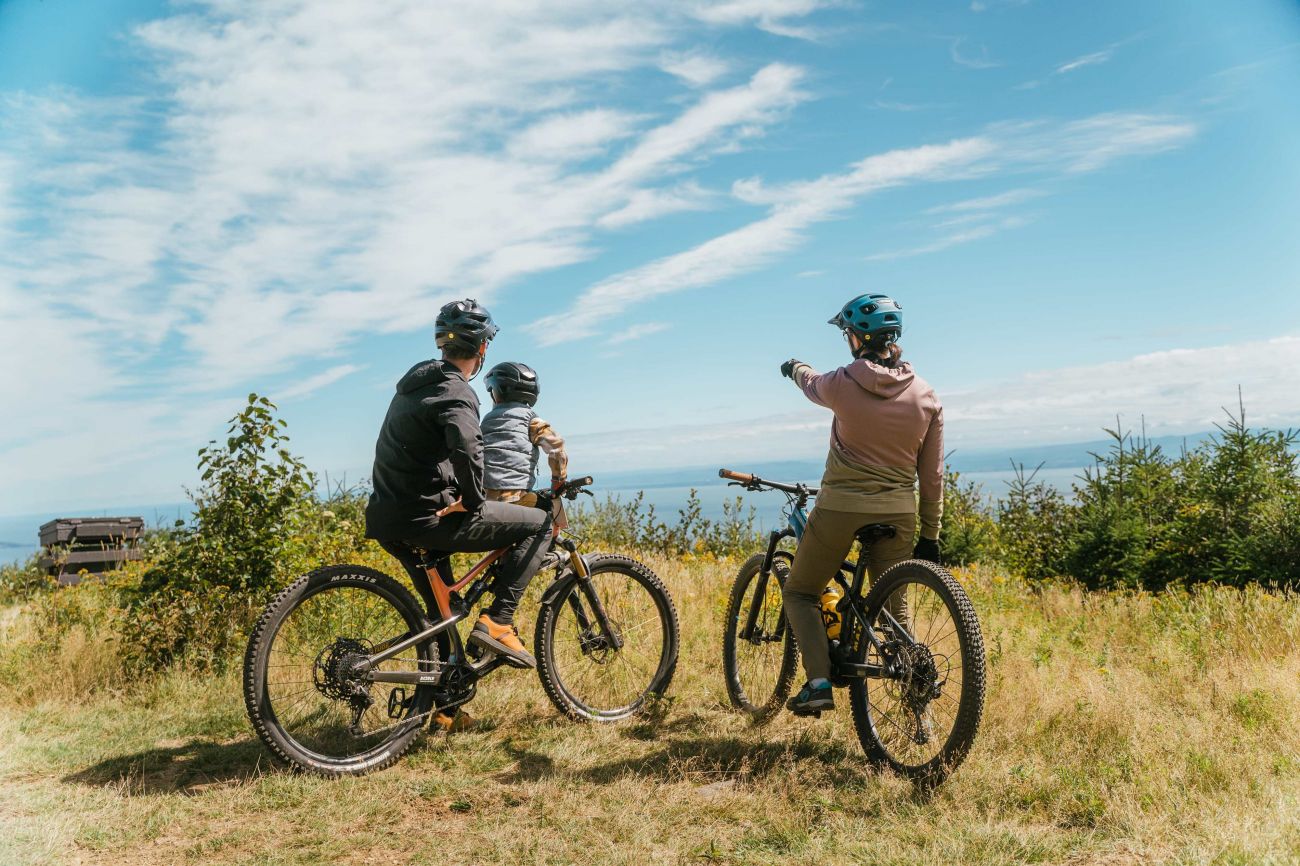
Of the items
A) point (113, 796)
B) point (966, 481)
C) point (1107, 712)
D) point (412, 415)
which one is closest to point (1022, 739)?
point (1107, 712)

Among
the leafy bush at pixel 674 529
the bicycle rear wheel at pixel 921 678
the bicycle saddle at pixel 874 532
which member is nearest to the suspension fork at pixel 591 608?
the bicycle rear wheel at pixel 921 678

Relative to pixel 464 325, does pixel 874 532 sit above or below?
below

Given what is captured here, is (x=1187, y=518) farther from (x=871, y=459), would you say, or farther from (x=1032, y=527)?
(x=871, y=459)

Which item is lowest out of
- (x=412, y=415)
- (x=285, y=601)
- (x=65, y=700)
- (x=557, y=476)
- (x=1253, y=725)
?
(x=1253, y=725)

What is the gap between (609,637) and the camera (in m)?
6.38

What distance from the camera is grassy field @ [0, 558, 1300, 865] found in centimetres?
418

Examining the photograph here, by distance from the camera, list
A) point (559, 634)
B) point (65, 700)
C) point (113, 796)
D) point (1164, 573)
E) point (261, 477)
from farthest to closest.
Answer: point (1164, 573), point (261, 477), point (65, 700), point (559, 634), point (113, 796)

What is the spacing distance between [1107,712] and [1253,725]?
0.78 metres

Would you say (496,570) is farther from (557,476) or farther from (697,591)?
(697,591)

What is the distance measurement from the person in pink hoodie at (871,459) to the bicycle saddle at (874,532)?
34 millimetres

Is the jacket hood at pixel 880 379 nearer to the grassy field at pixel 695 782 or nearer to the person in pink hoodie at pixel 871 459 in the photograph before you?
the person in pink hoodie at pixel 871 459

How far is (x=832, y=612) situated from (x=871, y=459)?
989mm

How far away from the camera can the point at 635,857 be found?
164 inches

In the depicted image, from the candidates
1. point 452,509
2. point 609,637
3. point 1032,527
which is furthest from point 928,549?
point 1032,527
